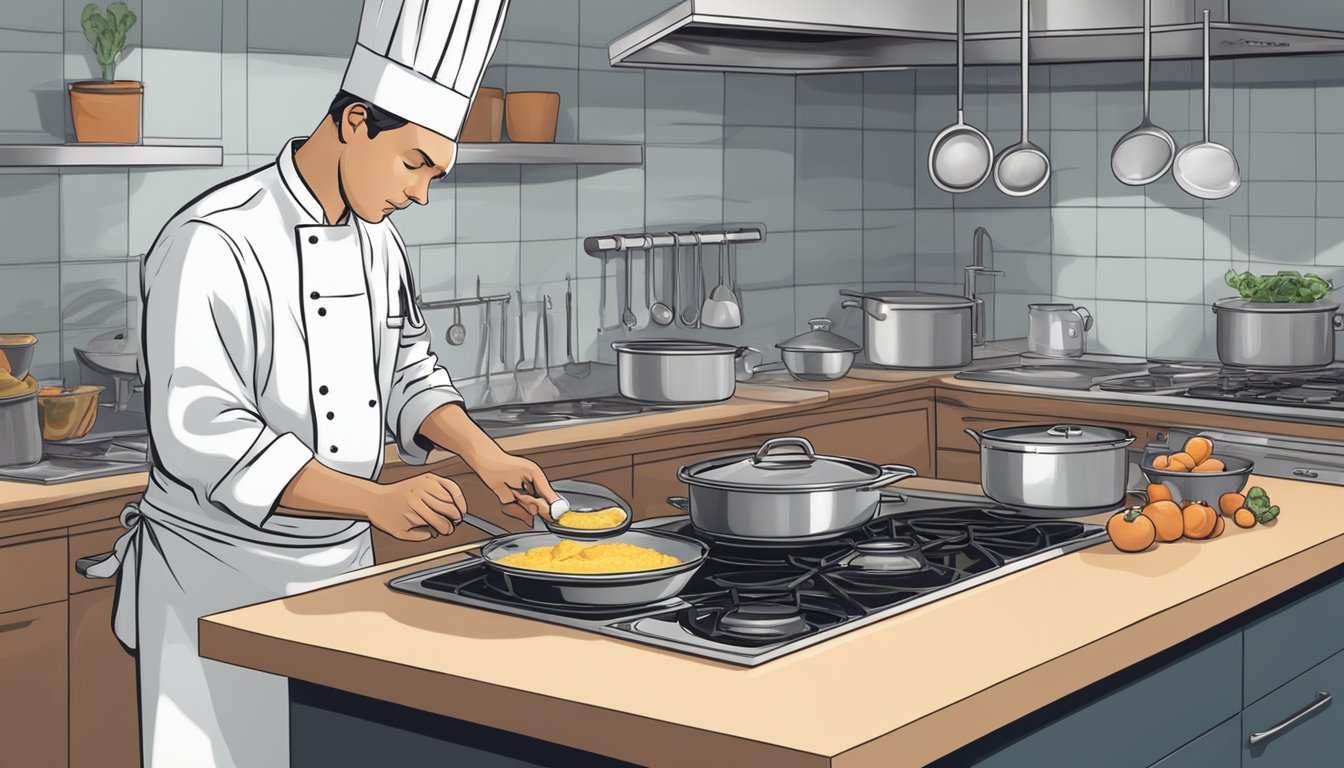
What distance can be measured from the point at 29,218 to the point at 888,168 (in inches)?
103

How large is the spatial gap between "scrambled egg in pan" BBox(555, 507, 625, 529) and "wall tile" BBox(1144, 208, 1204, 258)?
2.90 meters

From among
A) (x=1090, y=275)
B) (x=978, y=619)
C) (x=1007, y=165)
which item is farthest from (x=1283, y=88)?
(x=978, y=619)

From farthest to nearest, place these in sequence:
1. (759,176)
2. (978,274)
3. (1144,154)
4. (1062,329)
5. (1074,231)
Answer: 1. (978,274)
2. (1074,231)
3. (759,176)
4. (1062,329)
5. (1144,154)

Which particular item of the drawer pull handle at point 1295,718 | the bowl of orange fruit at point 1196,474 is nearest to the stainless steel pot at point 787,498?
the bowl of orange fruit at point 1196,474

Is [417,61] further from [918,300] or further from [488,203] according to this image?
[918,300]

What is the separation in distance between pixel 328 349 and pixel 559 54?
1634mm

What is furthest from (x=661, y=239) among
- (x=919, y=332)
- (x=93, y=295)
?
(x=93, y=295)

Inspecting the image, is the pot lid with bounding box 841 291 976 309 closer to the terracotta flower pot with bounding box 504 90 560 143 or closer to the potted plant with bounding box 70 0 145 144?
the terracotta flower pot with bounding box 504 90 560 143

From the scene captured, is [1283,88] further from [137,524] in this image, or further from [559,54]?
[137,524]

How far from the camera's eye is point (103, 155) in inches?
107

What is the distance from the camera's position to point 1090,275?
4.49 meters

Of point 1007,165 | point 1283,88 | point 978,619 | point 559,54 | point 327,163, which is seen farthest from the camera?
point 1283,88

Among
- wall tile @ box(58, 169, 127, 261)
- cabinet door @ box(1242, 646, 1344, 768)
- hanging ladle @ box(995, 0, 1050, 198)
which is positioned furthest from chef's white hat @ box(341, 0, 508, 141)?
hanging ladle @ box(995, 0, 1050, 198)

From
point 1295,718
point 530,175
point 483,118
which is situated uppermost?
point 483,118
